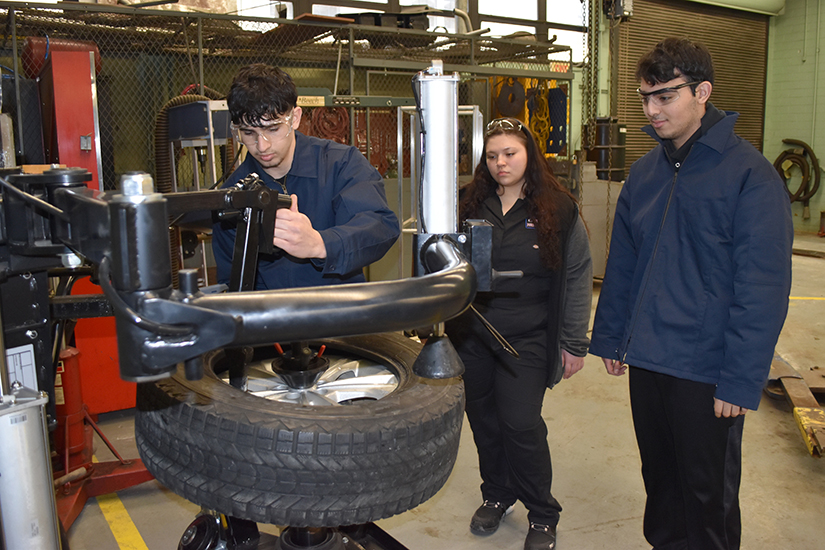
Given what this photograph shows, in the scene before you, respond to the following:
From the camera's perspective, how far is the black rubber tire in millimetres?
1008

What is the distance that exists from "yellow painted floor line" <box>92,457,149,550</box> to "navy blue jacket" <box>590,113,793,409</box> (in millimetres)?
1985

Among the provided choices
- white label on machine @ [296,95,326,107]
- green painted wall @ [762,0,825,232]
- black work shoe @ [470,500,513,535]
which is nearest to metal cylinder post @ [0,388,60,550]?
black work shoe @ [470,500,513,535]

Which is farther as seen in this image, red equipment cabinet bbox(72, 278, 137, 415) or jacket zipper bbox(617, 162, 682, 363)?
red equipment cabinet bbox(72, 278, 137, 415)

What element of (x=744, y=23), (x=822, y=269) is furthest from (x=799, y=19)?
(x=822, y=269)

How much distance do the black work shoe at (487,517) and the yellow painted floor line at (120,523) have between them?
1292 mm

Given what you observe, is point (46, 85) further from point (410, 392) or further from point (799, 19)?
point (799, 19)

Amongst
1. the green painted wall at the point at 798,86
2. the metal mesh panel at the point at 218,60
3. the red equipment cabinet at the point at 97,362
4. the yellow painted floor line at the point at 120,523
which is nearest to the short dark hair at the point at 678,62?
the yellow painted floor line at the point at 120,523

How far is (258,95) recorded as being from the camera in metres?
1.51

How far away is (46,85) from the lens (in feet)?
12.8

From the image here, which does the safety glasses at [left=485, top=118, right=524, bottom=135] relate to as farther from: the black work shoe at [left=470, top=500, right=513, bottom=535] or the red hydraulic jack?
the red hydraulic jack

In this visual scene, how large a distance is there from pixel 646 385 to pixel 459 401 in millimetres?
1113

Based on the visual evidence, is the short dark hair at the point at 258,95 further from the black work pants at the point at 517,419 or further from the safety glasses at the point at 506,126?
the black work pants at the point at 517,419

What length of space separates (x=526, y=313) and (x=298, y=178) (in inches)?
42.8

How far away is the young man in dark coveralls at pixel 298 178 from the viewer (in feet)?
4.83
